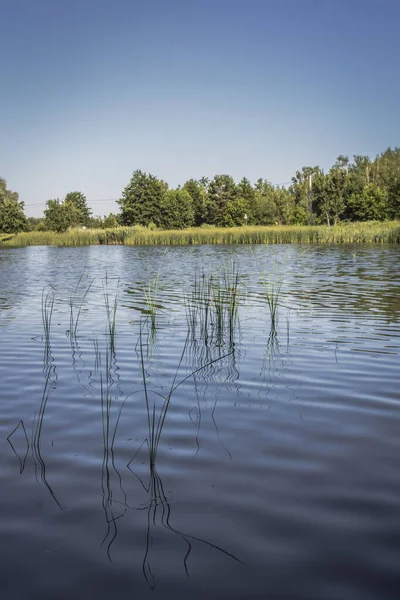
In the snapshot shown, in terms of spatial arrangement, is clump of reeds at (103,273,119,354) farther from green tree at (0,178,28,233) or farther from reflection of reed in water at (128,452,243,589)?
green tree at (0,178,28,233)

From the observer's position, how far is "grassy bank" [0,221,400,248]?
35344 mm

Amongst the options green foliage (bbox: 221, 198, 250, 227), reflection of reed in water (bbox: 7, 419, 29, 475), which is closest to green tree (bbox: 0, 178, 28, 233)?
green foliage (bbox: 221, 198, 250, 227)

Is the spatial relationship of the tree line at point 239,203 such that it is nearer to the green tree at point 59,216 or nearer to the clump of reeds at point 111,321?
the green tree at point 59,216

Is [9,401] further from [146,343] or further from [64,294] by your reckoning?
[64,294]

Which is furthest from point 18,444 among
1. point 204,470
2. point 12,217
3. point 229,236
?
point 12,217

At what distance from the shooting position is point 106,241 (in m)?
47.0

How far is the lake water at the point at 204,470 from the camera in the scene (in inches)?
85.1

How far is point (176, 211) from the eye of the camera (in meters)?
71.9

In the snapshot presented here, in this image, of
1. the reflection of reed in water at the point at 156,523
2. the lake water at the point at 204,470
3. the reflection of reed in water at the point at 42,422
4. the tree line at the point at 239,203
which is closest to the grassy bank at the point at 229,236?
the tree line at the point at 239,203

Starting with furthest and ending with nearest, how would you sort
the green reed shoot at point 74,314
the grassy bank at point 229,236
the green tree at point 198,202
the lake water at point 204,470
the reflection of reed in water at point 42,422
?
the green tree at point 198,202, the grassy bank at point 229,236, the green reed shoot at point 74,314, the reflection of reed in water at point 42,422, the lake water at point 204,470

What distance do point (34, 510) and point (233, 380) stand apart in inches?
104

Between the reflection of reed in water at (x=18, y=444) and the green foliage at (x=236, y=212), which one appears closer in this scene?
→ the reflection of reed in water at (x=18, y=444)

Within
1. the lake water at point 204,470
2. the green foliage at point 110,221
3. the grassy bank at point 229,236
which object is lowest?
the lake water at point 204,470

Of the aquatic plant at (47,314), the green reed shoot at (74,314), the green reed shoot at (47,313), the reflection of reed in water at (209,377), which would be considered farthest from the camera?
the green reed shoot at (74,314)
